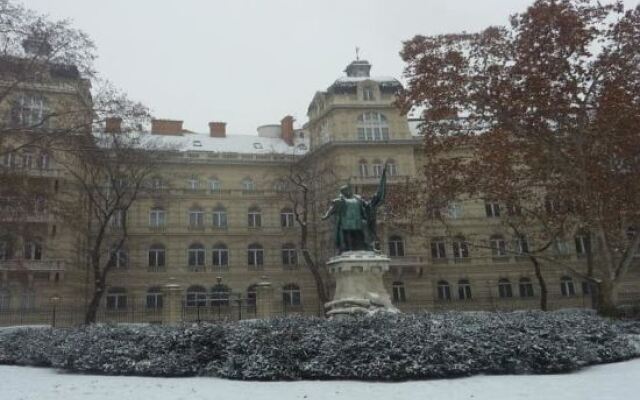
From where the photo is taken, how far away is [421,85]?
2061 cm

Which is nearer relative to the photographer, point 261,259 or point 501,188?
point 501,188

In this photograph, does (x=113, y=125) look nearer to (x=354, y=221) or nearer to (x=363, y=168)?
(x=354, y=221)

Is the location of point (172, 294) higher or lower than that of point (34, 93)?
lower

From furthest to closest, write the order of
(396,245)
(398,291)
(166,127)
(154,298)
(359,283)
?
(166,127) → (396,245) → (154,298) → (398,291) → (359,283)

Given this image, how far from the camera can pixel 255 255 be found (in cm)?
4231

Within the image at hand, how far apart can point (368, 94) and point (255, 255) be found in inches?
605

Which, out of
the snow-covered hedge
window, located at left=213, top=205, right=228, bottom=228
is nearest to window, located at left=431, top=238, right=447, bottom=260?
window, located at left=213, top=205, right=228, bottom=228

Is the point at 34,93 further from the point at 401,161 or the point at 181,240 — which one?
the point at 401,161

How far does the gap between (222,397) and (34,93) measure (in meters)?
15.1

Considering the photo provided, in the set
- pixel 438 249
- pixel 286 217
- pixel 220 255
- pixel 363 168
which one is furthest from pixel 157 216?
pixel 438 249

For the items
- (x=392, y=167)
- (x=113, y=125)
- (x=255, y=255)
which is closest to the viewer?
(x=113, y=125)

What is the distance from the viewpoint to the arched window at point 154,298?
39156 millimetres

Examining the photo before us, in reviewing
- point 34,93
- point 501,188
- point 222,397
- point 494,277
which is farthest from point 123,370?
point 494,277

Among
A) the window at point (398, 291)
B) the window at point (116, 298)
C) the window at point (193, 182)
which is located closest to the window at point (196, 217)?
the window at point (193, 182)
